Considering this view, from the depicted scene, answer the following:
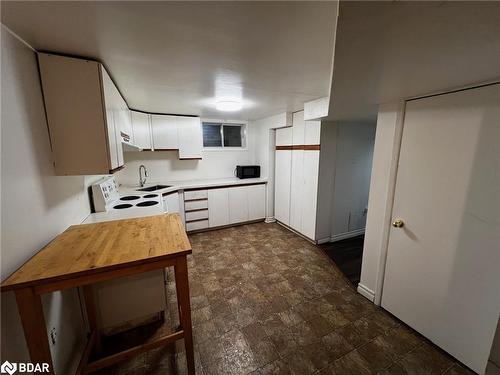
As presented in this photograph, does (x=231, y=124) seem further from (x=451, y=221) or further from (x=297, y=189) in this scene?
(x=451, y=221)

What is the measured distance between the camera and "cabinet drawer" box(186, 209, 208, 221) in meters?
3.71

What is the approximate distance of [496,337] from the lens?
0.96 meters

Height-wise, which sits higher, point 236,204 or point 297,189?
point 297,189

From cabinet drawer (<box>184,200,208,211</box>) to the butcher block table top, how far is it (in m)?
2.01

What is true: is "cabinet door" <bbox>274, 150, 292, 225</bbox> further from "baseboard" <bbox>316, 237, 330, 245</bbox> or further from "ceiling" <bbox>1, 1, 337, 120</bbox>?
"ceiling" <bbox>1, 1, 337, 120</bbox>

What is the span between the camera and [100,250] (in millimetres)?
1199

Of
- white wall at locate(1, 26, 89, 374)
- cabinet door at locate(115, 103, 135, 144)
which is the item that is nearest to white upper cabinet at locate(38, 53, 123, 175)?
white wall at locate(1, 26, 89, 374)

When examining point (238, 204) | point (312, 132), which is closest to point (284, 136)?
point (312, 132)

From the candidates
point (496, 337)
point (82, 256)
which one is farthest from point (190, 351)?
point (496, 337)

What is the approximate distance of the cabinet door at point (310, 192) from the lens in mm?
3160

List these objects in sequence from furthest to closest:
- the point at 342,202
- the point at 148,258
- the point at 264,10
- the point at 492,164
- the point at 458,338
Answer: the point at 342,202
the point at 458,338
the point at 492,164
the point at 148,258
the point at 264,10

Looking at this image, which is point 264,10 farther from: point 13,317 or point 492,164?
point 13,317

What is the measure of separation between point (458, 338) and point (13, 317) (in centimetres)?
272

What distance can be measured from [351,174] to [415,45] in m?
2.74
